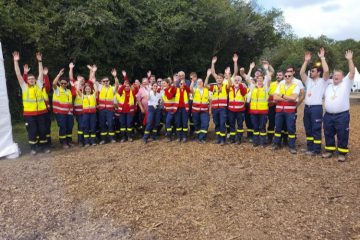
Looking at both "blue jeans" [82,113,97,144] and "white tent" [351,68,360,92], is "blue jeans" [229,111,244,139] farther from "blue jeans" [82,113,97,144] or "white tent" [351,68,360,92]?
"white tent" [351,68,360,92]

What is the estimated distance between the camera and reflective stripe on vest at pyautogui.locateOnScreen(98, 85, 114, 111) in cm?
794

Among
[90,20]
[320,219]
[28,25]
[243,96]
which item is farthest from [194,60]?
[320,219]

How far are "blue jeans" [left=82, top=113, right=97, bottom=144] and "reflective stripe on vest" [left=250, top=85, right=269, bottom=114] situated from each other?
421cm

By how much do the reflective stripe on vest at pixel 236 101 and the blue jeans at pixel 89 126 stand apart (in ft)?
12.1

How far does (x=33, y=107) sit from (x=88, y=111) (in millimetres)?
1350

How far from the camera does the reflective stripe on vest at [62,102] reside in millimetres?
7484

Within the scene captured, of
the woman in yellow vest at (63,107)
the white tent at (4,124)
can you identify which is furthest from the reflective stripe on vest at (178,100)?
the white tent at (4,124)

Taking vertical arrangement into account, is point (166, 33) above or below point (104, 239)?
above

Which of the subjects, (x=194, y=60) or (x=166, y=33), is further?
(x=194, y=60)

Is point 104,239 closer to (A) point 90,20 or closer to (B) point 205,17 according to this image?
(A) point 90,20

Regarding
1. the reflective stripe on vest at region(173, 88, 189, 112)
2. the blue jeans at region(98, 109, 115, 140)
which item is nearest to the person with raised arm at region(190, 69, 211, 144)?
the reflective stripe on vest at region(173, 88, 189, 112)

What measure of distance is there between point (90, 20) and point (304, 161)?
9762 millimetres

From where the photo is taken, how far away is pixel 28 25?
434 inches

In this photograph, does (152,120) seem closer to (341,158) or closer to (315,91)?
(315,91)
